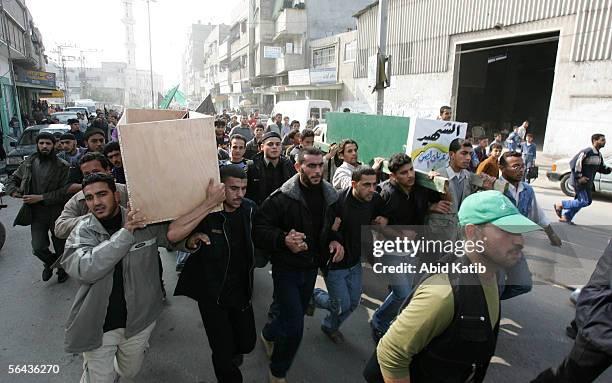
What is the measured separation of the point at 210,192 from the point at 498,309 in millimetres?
1536

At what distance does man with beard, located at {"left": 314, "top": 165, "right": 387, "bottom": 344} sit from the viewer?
3.29 meters

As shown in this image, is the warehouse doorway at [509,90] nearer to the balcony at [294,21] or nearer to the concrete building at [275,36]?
the concrete building at [275,36]

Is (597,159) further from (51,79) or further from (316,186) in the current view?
(51,79)

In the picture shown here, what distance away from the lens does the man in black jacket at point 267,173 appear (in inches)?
187

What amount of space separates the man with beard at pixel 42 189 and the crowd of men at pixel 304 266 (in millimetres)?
40

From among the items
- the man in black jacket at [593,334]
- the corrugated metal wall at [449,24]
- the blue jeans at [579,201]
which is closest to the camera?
the man in black jacket at [593,334]

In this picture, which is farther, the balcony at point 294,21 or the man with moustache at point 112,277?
the balcony at point 294,21

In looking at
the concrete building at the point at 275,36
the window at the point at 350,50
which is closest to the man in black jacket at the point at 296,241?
the window at the point at 350,50

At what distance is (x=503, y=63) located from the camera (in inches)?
958

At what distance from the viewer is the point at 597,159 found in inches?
273

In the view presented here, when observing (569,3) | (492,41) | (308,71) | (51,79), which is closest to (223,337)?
(569,3)

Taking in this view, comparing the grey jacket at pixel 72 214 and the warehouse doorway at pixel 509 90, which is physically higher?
the warehouse doorway at pixel 509 90

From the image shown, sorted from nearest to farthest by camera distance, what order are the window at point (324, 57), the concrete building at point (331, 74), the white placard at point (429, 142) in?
the white placard at point (429, 142) < the concrete building at point (331, 74) < the window at point (324, 57)

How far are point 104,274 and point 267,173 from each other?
2.79 m
